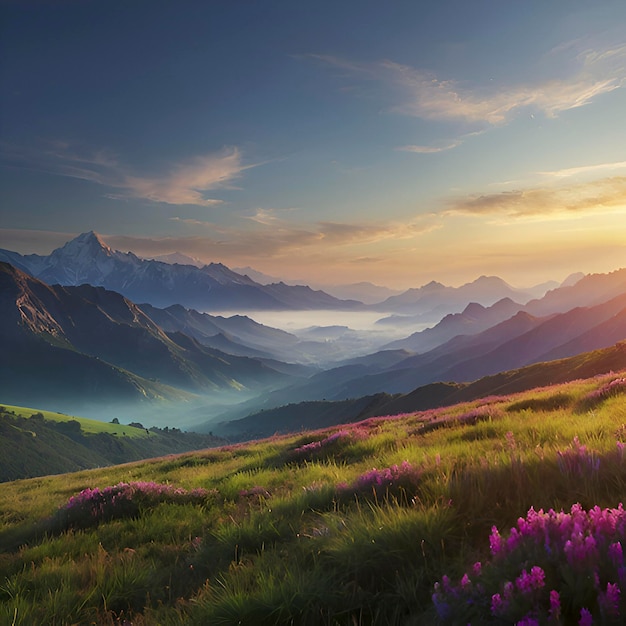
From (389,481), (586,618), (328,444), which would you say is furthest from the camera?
(328,444)

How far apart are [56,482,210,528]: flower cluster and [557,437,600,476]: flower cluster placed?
6.48 meters

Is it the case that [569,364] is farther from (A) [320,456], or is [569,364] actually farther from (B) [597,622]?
(B) [597,622]

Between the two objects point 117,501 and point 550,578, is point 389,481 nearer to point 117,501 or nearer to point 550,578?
point 550,578

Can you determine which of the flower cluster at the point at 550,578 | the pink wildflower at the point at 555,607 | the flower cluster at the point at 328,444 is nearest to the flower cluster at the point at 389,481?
the flower cluster at the point at 550,578

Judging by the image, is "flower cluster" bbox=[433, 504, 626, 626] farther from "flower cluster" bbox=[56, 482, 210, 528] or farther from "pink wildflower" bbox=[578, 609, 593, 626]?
"flower cluster" bbox=[56, 482, 210, 528]

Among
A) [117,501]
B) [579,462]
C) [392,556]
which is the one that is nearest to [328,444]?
[117,501]

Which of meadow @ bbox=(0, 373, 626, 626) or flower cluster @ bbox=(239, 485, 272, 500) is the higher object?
meadow @ bbox=(0, 373, 626, 626)

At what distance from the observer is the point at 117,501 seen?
25.8ft

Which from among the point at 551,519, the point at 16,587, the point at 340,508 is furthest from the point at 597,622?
the point at 16,587

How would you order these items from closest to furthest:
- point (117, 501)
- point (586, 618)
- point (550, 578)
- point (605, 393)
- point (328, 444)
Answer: point (586, 618)
point (550, 578)
point (117, 501)
point (605, 393)
point (328, 444)

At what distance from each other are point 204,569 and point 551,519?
11.9 ft

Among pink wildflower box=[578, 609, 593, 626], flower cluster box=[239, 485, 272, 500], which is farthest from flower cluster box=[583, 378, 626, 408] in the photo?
pink wildflower box=[578, 609, 593, 626]

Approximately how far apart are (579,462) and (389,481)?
2034 mm

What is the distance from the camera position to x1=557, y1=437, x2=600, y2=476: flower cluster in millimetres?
3746
